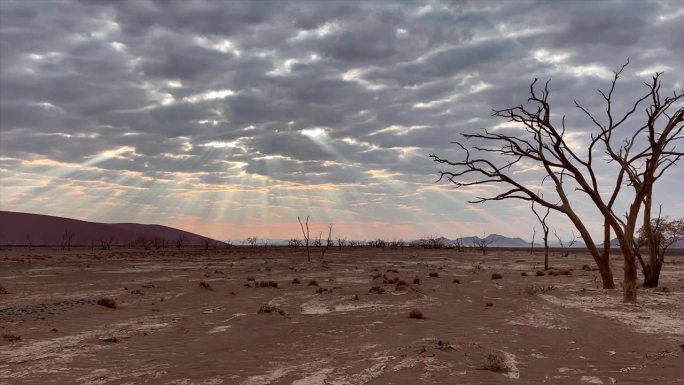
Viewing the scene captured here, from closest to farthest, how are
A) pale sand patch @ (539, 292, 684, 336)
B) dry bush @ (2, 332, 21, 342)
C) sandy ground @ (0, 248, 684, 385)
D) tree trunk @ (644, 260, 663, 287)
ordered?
sandy ground @ (0, 248, 684, 385) → dry bush @ (2, 332, 21, 342) → pale sand patch @ (539, 292, 684, 336) → tree trunk @ (644, 260, 663, 287)

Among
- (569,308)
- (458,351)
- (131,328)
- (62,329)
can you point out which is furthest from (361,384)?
(569,308)

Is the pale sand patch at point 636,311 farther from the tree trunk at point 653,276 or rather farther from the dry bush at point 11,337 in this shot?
the dry bush at point 11,337

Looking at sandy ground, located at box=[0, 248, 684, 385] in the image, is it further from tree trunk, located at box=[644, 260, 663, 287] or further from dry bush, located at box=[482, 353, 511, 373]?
tree trunk, located at box=[644, 260, 663, 287]

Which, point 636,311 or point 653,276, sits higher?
point 653,276

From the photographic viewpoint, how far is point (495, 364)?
28.0 ft

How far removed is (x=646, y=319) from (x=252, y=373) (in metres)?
10.9

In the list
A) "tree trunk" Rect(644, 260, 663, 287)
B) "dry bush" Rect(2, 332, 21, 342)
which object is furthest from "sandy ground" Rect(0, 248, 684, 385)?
"tree trunk" Rect(644, 260, 663, 287)

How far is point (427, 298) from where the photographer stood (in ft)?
63.3

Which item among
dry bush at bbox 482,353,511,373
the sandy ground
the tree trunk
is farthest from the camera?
the tree trunk

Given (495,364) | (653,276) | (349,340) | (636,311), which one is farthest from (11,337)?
(653,276)

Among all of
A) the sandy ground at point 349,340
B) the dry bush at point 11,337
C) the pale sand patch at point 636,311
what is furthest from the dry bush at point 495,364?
the dry bush at point 11,337

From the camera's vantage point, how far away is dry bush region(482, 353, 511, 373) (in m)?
8.48

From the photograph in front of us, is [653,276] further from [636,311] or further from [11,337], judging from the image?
[11,337]

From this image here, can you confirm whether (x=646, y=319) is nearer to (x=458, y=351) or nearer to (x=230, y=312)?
(x=458, y=351)
